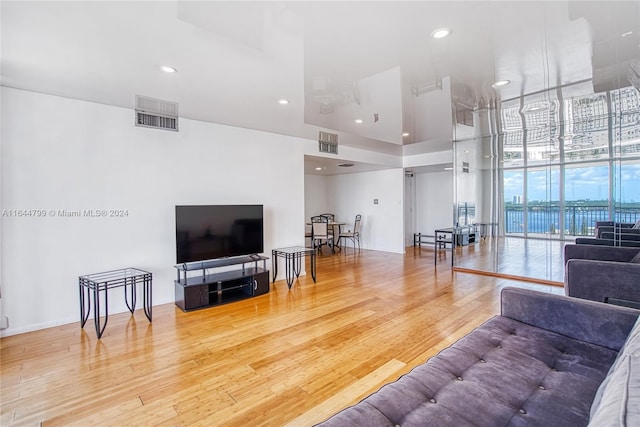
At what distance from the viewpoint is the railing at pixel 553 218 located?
479 centimetres

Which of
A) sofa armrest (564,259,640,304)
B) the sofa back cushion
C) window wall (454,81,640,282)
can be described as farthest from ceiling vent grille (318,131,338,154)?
the sofa back cushion

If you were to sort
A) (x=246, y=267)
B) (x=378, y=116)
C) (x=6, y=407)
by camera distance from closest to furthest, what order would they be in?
(x=6, y=407), (x=378, y=116), (x=246, y=267)

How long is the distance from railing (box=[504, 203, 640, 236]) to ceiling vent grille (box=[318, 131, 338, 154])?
11.1 ft

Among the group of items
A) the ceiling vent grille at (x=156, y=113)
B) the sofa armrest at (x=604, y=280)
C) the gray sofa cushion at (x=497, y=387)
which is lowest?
the gray sofa cushion at (x=497, y=387)

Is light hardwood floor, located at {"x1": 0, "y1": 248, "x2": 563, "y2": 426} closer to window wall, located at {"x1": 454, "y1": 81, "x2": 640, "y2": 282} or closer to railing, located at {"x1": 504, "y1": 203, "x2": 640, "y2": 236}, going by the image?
railing, located at {"x1": 504, "y1": 203, "x2": 640, "y2": 236}

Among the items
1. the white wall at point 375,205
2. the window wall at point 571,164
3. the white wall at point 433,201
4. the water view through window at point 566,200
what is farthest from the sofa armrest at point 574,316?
the white wall at point 433,201

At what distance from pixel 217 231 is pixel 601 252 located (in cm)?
485

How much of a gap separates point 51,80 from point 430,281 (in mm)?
5503

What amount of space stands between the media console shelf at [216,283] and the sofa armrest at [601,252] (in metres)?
4.10

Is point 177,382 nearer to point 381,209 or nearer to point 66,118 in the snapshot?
→ point 66,118

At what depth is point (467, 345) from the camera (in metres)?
1.73

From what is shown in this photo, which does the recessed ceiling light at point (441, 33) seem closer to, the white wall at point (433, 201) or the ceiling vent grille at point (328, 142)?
the ceiling vent grille at point (328, 142)

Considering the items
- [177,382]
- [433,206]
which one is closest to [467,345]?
[177,382]

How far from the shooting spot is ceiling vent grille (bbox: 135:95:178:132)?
3596 mm
